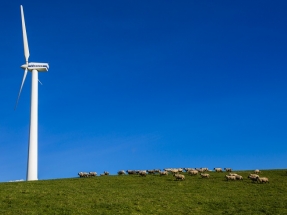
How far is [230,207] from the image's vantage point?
103 ft

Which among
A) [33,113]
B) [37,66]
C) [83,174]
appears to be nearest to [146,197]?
[83,174]

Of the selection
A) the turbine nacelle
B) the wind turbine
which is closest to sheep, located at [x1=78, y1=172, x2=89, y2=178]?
the wind turbine

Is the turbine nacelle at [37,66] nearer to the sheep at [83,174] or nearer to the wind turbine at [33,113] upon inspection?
the wind turbine at [33,113]

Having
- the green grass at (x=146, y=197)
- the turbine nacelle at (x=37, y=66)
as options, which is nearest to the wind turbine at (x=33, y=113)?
the turbine nacelle at (x=37, y=66)

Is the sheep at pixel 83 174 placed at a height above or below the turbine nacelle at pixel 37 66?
below

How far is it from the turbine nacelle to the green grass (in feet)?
98.4

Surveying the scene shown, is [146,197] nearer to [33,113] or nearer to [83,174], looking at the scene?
[83,174]

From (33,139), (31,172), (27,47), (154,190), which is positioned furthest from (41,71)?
(154,190)

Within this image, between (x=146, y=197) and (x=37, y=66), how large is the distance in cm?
4124

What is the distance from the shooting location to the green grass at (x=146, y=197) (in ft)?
98.9

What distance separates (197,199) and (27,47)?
1812 inches

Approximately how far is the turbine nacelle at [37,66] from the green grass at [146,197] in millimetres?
29988

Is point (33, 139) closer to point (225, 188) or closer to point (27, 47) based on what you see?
point (27, 47)

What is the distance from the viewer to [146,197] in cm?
3412
